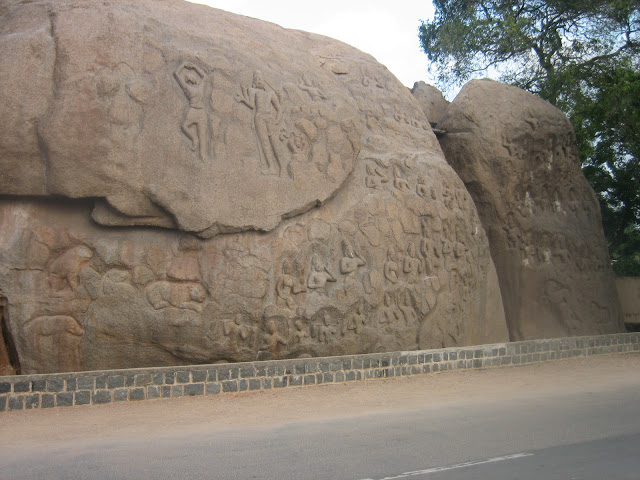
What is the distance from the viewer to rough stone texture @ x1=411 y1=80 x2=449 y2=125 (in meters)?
13.6

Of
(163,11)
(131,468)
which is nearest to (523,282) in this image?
(163,11)

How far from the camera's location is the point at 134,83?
8.25 metres

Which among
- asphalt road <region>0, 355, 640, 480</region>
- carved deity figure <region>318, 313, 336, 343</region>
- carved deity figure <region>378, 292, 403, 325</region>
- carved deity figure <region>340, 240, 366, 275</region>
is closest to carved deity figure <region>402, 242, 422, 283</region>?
carved deity figure <region>378, 292, 403, 325</region>

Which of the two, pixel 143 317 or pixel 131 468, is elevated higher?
pixel 143 317

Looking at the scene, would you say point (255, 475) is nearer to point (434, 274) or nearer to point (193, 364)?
point (193, 364)

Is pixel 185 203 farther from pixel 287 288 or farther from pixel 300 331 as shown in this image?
pixel 300 331

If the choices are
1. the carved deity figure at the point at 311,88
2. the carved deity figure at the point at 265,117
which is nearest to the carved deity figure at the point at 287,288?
the carved deity figure at the point at 265,117

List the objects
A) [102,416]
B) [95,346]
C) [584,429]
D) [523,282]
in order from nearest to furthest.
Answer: [584,429] < [102,416] < [95,346] < [523,282]

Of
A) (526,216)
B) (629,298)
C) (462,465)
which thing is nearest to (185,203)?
(462,465)

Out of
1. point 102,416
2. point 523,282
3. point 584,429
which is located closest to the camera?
point 584,429

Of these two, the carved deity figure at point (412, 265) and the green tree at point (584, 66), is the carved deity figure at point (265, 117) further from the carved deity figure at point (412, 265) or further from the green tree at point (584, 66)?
the green tree at point (584, 66)

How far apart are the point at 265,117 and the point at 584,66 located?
1054 centimetres

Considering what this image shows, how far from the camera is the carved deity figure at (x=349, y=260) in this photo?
934 cm

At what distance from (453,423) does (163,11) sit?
6.55 metres
